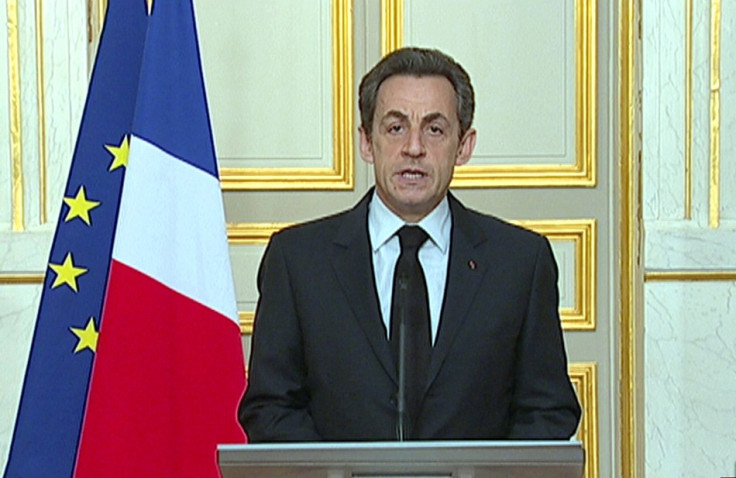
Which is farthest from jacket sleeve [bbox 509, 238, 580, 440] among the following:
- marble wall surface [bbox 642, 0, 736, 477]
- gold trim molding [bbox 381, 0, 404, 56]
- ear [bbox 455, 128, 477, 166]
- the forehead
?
gold trim molding [bbox 381, 0, 404, 56]

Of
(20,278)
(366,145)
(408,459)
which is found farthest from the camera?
(20,278)

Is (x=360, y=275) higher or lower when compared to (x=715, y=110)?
lower

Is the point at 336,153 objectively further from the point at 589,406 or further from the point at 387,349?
the point at 387,349

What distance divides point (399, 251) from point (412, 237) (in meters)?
0.05

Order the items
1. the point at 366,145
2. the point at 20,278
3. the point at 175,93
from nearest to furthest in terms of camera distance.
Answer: the point at 366,145, the point at 175,93, the point at 20,278

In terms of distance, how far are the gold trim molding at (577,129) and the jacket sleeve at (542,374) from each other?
1185 mm

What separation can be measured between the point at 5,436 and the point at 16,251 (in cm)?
50

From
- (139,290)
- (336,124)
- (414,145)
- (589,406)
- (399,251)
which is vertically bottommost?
(589,406)

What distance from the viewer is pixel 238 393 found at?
285 centimetres

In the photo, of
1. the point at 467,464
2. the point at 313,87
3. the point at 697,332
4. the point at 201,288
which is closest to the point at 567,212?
the point at 697,332

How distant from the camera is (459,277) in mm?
2270

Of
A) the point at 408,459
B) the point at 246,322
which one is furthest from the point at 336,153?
the point at 408,459

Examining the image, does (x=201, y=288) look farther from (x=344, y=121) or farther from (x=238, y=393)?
(x=344, y=121)

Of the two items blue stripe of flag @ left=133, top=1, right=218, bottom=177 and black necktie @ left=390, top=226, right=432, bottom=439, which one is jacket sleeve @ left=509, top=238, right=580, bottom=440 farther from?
blue stripe of flag @ left=133, top=1, right=218, bottom=177
